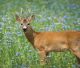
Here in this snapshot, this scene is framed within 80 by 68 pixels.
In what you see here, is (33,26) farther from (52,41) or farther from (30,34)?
(52,41)

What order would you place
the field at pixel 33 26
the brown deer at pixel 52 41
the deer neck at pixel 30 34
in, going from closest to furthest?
the field at pixel 33 26
the brown deer at pixel 52 41
the deer neck at pixel 30 34

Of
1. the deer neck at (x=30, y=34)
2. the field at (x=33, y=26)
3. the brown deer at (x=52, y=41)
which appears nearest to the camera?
the field at (x=33, y=26)

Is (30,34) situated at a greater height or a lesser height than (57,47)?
greater

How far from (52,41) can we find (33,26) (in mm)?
2733

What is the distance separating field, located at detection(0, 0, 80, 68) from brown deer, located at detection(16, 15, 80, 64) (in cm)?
13

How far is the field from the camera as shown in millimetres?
9016

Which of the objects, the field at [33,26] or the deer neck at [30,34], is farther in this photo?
the deer neck at [30,34]

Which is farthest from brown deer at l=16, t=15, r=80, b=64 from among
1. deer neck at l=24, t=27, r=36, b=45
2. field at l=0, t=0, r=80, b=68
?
field at l=0, t=0, r=80, b=68

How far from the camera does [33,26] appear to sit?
41.2 ft

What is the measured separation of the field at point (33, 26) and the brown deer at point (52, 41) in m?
0.13

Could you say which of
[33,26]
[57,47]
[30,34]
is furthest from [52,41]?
[33,26]

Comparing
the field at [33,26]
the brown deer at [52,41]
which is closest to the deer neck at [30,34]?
the brown deer at [52,41]

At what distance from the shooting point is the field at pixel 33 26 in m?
9.02

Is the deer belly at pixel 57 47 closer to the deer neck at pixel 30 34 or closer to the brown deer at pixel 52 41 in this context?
the brown deer at pixel 52 41
